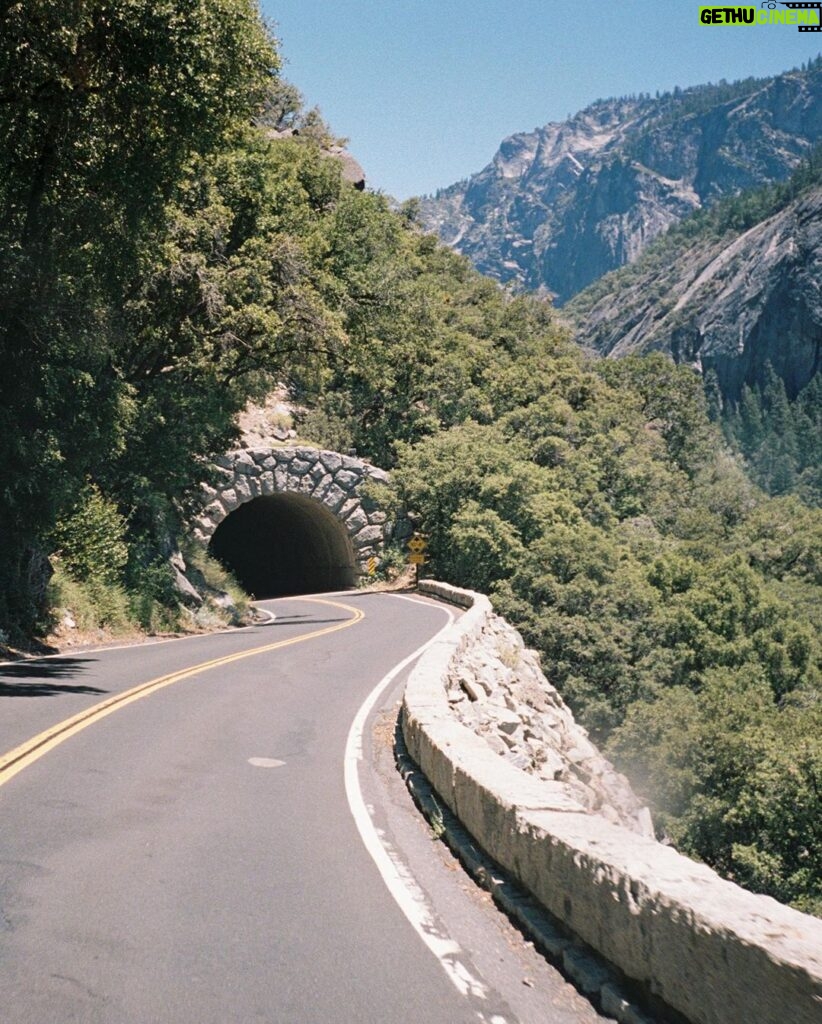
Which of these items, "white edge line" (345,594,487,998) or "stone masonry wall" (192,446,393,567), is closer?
"white edge line" (345,594,487,998)

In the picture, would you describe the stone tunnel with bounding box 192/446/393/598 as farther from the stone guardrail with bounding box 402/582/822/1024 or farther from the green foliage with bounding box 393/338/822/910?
the stone guardrail with bounding box 402/582/822/1024

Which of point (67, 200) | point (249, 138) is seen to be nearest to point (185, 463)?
point (249, 138)

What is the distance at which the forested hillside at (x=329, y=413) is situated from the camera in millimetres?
14773

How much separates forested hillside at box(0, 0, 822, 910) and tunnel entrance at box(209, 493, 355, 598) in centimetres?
408

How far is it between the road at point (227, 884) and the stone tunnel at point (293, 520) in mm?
20405

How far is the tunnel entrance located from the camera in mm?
45719

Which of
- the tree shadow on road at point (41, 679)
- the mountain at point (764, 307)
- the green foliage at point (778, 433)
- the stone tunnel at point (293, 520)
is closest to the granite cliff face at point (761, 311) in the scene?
the mountain at point (764, 307)

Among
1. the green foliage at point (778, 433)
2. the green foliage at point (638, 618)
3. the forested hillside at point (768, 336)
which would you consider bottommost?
the green foliage at point (638, 618)

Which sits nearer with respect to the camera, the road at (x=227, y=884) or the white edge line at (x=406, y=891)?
the road at (x=227, y=884)

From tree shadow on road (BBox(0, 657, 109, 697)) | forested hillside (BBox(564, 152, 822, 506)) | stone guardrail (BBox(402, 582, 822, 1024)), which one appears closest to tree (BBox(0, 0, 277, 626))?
tree shadow on road (BBox(0, 657, 109, 697))

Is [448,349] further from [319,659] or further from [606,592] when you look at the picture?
[319,659]

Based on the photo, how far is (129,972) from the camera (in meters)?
4.65

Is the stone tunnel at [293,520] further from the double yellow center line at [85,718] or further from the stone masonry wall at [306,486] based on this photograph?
the double yellow center line at [85,718]

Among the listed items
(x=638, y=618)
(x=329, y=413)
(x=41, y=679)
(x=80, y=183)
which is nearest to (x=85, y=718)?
(x=41, y=679)
